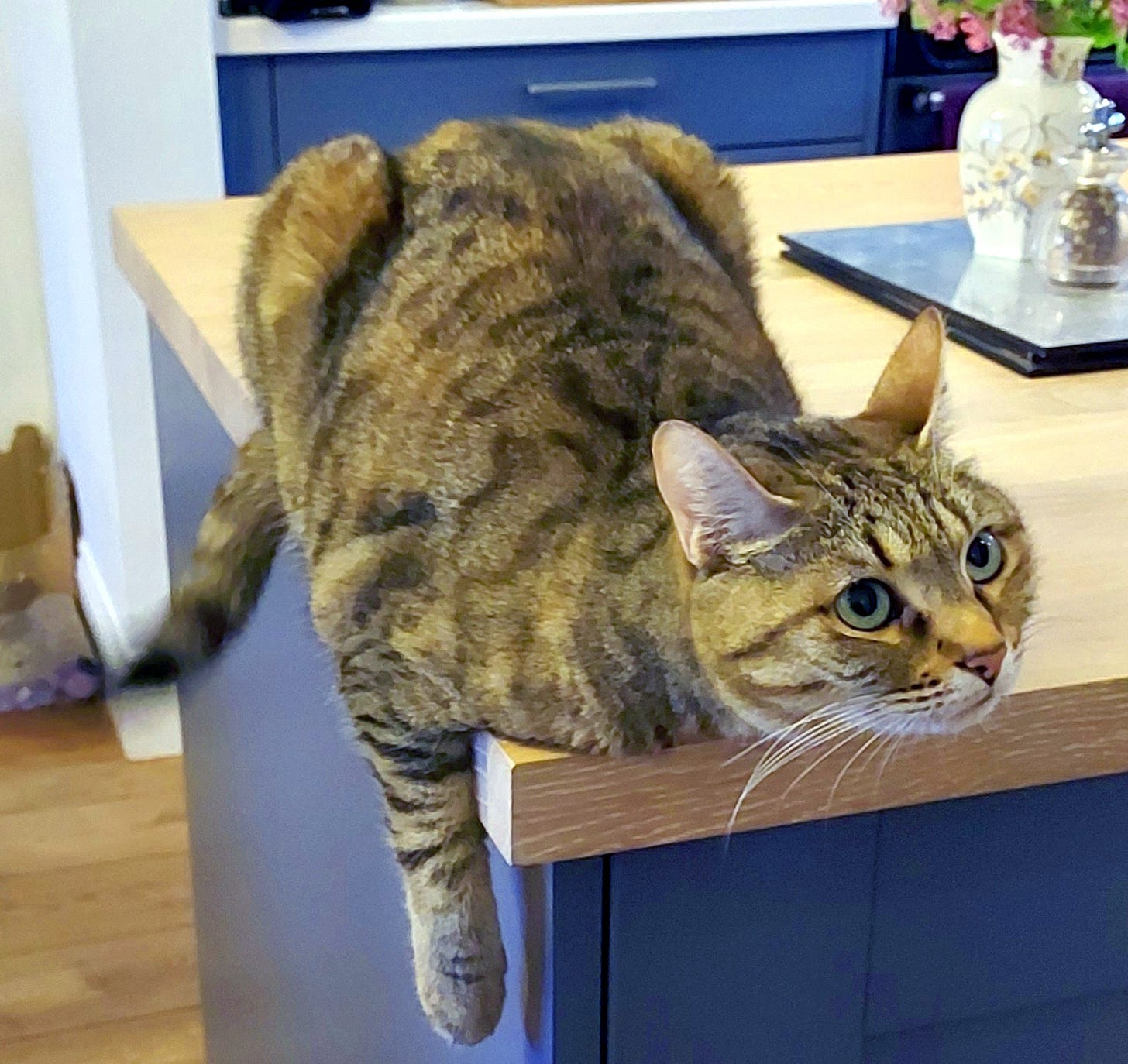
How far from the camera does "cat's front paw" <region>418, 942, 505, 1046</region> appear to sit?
0.70m

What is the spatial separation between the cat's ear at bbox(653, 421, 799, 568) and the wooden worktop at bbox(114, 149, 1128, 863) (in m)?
0.08

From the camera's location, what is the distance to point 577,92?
2238 millimetres

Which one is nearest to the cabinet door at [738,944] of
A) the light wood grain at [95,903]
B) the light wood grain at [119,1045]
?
the light wood grain at [119,1045]

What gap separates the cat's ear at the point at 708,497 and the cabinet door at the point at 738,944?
121mm

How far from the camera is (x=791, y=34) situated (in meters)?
2.33

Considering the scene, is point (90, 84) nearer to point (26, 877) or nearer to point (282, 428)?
point (26, 877)

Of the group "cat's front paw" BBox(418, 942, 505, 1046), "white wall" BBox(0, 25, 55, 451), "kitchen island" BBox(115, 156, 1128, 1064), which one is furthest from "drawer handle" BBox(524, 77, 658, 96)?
"cat's front paw" BBox(418, 942, 505, 1046)

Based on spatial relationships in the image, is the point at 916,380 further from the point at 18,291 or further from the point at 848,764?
the point at 18,291

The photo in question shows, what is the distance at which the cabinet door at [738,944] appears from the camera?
651 millimetres

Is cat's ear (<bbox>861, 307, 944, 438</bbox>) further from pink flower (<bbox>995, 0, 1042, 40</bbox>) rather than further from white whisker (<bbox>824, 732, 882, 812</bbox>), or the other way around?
pink flower (<bbox>995, 0, 1042, 40</bbox>)

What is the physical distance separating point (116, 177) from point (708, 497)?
156 cm

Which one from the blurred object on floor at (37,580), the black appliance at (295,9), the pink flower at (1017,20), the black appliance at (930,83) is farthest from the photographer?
the black appliance at (930,83)

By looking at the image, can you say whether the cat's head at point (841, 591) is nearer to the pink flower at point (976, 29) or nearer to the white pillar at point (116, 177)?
the pink flower at point (976, 29)

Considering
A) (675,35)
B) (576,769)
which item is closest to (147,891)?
(675,35)
